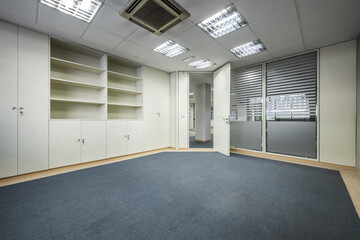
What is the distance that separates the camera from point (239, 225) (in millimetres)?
1384

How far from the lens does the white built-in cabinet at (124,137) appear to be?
3697 mm

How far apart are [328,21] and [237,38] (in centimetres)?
137

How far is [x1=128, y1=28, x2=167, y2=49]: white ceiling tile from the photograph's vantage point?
2746mm

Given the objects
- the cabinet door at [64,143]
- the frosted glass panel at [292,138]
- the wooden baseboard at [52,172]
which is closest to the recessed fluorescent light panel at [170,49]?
the cabinet door at [64,143]

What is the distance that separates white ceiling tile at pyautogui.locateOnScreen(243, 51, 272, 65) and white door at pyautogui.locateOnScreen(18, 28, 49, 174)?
4.47 metres

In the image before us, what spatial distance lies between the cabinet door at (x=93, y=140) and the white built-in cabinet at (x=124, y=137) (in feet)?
0.46

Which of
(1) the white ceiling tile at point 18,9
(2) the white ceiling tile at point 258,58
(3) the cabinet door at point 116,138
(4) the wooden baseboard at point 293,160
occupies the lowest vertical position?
(4) the wooden baseboard at point 293,160

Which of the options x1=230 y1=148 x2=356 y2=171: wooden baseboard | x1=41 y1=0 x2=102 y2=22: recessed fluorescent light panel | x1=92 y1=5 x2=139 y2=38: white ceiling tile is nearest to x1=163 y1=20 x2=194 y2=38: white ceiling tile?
x1=92 y1=5 x2=139 y2=38: white ceiling tile

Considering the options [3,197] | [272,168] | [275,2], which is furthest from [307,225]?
[3,197]

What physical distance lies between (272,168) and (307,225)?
177cm

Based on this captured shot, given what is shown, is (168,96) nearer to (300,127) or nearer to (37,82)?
(37,82)

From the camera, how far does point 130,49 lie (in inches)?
133

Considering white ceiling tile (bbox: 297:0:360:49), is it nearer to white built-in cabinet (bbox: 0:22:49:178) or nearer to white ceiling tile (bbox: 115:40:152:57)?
white ceiling tile (bbox: 115:40:152:57)

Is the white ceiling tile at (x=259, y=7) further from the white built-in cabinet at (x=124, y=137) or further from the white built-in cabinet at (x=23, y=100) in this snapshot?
the white built-in cabinet at (x=23, y=100)
